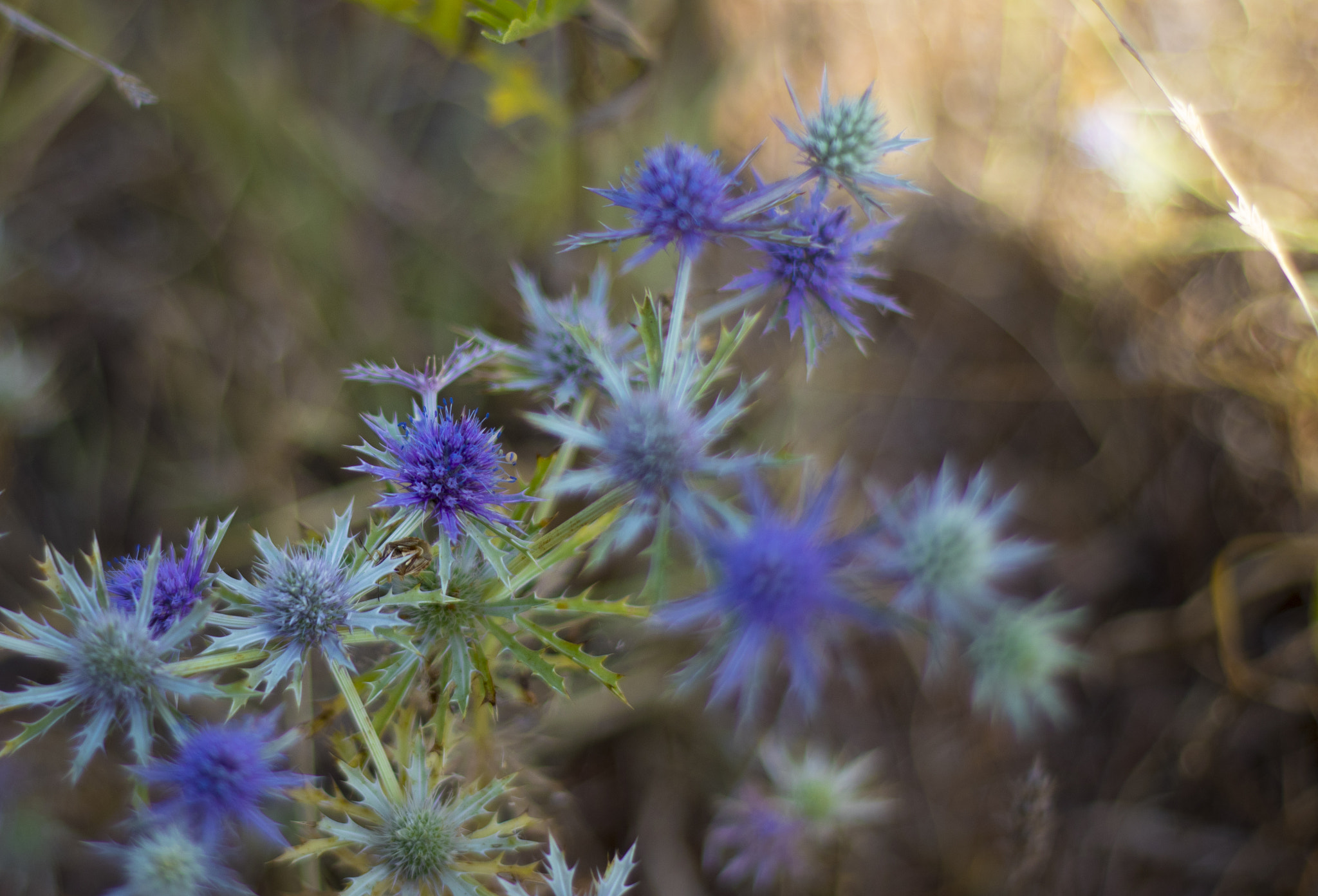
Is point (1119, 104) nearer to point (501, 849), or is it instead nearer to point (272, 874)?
point (501, 849)

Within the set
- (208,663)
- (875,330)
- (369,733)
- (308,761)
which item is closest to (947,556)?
(369,733)

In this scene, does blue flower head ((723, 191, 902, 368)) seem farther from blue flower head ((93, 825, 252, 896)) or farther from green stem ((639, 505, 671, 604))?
blue flower head ((93, 825, 252, 896))

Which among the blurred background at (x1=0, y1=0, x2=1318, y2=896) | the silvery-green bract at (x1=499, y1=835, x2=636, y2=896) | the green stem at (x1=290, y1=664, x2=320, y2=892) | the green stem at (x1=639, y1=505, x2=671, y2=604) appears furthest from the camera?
the blurred background at (x1=0, y1=0, x2=1318, y2=896)

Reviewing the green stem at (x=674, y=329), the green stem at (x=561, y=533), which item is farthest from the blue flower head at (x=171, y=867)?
the green stem at (x=674, y=329)

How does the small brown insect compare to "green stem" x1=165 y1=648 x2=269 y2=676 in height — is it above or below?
above

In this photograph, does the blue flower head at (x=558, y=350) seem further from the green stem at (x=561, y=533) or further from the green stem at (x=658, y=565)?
the green stem at (x=658, y=565)

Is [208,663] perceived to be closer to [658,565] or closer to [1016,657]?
[658,565]

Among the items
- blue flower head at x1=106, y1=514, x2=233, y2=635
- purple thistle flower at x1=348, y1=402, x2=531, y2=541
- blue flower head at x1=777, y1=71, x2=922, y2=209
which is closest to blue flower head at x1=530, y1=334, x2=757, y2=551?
purple thistle flower at x1=348, y1=402, x2=531, y2=541
